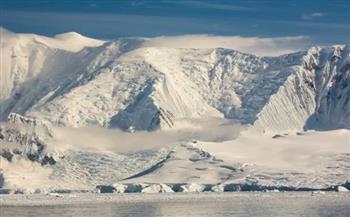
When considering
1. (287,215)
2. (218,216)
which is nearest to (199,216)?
(218,216)

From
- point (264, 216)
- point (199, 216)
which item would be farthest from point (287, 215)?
point (199, 216)

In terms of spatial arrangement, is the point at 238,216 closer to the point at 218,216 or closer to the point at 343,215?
the point at 218,216

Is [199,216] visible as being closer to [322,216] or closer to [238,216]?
[238,216]

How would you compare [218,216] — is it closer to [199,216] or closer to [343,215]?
[199,216]

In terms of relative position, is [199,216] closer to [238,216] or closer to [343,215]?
[238,216]
